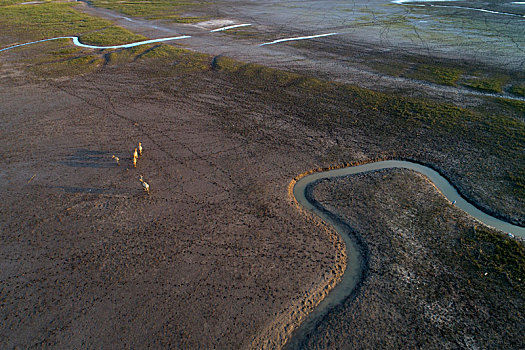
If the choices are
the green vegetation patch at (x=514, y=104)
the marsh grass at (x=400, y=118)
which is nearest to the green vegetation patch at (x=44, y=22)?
the marsh grass at (x=400, y=118)

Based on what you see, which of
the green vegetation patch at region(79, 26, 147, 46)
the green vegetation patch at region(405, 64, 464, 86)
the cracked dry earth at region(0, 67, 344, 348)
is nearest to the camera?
the cracked dry earth at region(0, 67, 344, 348)

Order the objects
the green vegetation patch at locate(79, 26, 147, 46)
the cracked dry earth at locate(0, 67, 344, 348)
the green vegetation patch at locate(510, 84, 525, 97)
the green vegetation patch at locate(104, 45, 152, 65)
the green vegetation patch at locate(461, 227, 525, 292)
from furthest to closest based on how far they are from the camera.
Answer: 1. the green vegetation patch at locate(79, 26, 147, 46)
2. the green vegetation patch at locate(104, 45, 152, 65)
3. the green vegetation patch at locate(510, 84, 525, 97)
4. the green vegetation patch at locate(461, 227, 525, 292)
5. the cracked dry earth at locate(0, 67, 344, 348)

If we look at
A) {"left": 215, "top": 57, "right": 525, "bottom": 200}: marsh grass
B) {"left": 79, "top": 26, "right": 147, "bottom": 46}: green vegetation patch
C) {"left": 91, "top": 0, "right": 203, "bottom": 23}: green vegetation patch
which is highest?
{"left": 91, "top": 0, "right": 203, "bottom": 23}: green vegetation patch

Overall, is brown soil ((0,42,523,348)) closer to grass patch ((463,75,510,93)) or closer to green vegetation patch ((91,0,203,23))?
grass patch ((463,75,510,93))

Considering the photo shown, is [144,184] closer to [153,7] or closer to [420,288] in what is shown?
[420,288]

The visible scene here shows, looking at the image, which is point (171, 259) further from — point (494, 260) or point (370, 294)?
point (494, 260)

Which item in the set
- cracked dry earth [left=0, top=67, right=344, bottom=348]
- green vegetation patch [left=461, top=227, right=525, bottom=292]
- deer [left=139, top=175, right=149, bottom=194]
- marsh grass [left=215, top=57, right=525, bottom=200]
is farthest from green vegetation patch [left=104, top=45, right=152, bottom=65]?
green vegetation patch [left=461, top=227, right=525, bottom=292]

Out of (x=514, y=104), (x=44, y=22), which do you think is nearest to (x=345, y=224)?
(x=514, y=104)
